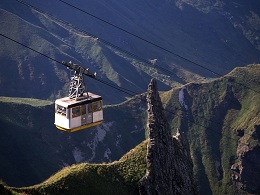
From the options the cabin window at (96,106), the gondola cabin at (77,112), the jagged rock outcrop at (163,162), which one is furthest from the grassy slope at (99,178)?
the cabin window at (96,106)

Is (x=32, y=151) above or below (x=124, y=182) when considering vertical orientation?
below

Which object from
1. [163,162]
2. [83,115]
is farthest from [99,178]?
[163,162]

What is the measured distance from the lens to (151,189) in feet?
252

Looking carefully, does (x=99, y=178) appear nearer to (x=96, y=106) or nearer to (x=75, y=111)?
(x=96, y=106)

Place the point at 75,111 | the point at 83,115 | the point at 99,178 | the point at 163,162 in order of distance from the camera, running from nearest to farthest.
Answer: the point at 75,111, the point at 83,115, the point at 99,178, the point at 163,162

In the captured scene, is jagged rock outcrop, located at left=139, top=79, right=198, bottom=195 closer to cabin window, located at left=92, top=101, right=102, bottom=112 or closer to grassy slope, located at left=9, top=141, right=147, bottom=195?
grassy slope, located at left=9, top=141, right=147, bottom=195

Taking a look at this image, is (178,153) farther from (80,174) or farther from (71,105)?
(71,105)

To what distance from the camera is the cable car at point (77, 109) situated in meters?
61.0

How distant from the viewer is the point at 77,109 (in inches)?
2437

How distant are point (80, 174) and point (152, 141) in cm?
1862

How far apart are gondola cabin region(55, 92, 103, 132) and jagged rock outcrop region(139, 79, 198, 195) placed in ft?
60.8

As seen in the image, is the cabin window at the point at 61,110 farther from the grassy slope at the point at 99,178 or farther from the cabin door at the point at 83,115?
the grassy slope at the point at 99,178

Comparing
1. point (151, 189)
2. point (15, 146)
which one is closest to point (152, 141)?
point (151, 189)

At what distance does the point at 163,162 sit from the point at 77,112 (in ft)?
90.9
